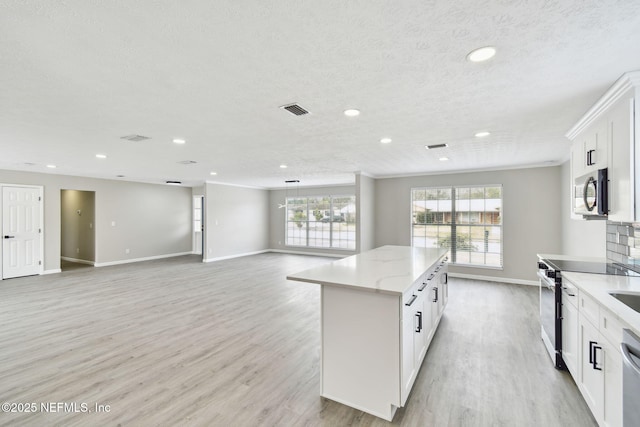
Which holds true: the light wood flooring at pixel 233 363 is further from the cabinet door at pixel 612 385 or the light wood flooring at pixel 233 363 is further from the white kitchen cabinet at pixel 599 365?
the cabinet door at pixel 612 385

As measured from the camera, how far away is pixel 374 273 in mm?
2428

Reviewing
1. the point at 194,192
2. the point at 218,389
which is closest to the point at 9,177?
the point at 194,192

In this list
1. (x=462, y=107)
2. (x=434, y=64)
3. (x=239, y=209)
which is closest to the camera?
(x=434, y=64)

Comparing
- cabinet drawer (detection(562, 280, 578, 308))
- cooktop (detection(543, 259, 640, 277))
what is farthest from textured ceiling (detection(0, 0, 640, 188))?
cabinet drawer (detection(562, 280, 578, 308))

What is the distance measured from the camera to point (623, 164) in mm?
2037

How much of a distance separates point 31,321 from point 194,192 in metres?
6.52

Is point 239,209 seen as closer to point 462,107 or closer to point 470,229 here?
point 470,229

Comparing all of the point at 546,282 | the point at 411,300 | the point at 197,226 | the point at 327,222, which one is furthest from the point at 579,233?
the point at 197,226

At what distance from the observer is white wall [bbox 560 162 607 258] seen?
144 inches

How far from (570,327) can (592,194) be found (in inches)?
46.9

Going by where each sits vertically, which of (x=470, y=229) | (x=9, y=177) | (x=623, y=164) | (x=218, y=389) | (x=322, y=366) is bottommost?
(x=218, y=389)

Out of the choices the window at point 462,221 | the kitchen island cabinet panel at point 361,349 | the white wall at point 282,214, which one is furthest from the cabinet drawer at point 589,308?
the white wall at point 282,214

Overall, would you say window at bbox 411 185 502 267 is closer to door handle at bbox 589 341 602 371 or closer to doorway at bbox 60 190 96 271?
door handle at bbox 589 341 602 371

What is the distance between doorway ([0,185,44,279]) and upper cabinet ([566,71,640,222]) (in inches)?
399
